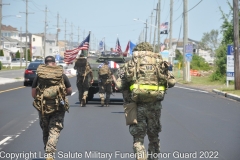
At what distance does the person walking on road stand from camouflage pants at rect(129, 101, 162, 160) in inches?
53.9

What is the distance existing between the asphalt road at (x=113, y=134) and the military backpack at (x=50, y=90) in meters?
1.22

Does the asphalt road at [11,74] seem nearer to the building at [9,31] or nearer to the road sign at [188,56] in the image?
the road sign at [188,56]

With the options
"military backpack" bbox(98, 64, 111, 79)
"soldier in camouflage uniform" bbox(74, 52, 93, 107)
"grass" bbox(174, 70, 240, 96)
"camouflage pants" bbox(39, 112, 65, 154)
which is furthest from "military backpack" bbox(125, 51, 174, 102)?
"grass" bbox(174, 70, 240, 96)

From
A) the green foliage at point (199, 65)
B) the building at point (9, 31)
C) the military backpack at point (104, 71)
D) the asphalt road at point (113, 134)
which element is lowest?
the asphalt road at point (113, 134)

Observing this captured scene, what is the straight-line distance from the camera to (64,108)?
31.6 ft

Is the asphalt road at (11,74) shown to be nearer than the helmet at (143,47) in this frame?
No

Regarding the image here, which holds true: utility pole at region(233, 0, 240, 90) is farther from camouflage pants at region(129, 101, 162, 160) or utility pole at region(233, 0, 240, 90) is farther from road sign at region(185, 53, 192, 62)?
camouflage pants at region(129, 101, 162, 160)

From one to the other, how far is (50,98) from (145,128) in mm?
1654

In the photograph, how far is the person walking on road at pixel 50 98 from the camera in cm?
948

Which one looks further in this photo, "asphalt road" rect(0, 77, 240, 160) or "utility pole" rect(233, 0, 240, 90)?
"utility pole" rect(233, 0, 240, 90)

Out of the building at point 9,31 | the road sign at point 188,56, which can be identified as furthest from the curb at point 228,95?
the building at point 9,31

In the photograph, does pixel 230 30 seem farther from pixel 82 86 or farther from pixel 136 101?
pixel 136 101

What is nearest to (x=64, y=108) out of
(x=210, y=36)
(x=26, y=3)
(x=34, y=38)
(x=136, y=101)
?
(x=136, y=101)

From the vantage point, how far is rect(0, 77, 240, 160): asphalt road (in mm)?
11062
